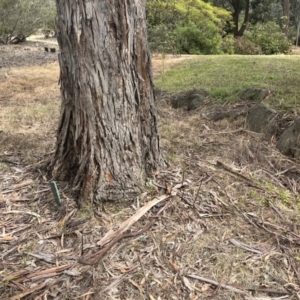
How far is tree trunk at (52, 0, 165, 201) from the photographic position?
7.82 ft

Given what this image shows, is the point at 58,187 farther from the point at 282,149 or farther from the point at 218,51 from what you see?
the point at 218,51

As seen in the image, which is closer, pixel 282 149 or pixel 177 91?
pixel 282 149

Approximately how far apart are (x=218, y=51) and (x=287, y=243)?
1278 cm

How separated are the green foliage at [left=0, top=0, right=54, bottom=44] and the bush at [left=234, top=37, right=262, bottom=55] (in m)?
10.8

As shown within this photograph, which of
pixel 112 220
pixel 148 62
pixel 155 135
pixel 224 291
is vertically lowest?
pixel 224 291

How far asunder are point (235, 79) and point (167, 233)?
4352 mm

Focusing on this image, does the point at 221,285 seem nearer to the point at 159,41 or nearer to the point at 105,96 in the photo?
the point at 105,96

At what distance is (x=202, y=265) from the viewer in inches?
87.0

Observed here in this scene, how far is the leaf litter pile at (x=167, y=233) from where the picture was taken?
2064 millimetres

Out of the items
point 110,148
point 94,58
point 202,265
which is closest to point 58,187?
point 110,148

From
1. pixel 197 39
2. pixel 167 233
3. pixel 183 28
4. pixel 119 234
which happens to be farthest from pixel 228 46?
pixel 119 234

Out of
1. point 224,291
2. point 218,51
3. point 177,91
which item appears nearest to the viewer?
point 224,291

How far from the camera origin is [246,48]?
52.6 feet

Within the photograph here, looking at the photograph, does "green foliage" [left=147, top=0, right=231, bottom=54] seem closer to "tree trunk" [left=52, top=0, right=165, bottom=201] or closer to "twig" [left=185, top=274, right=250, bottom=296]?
"tree trunk" [left=52, top=0, right=165, bottom=201]
